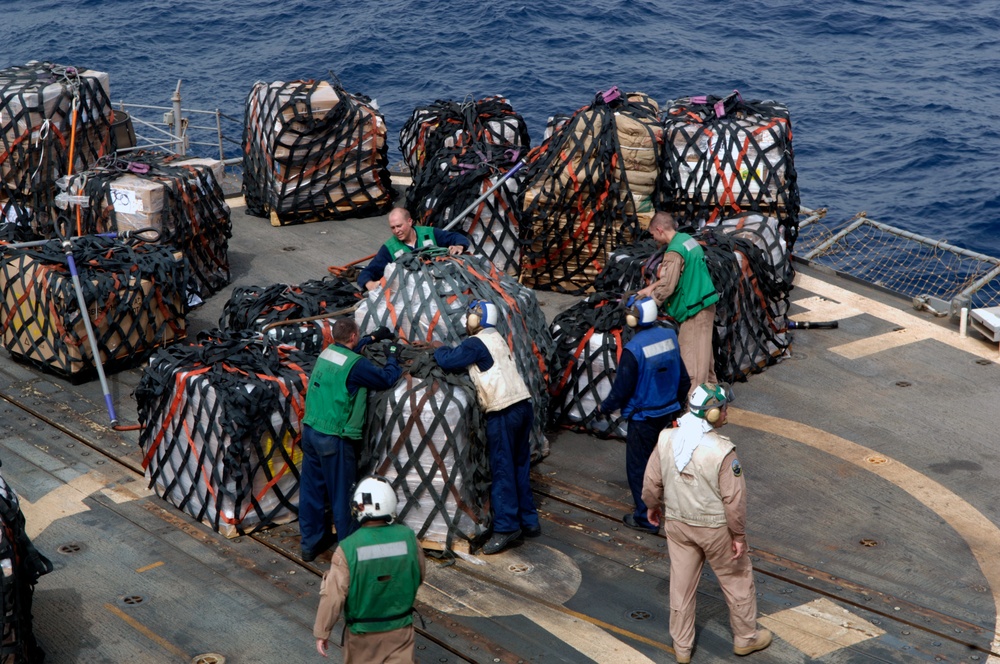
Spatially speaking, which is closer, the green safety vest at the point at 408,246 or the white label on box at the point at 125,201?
the green safety vest at the point at 408,246

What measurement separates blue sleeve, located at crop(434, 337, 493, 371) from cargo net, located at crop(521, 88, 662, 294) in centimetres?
582

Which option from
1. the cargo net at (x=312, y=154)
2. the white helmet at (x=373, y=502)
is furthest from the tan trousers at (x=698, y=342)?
the cargo net at (x=312, y=154)

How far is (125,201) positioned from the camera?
49.6ft

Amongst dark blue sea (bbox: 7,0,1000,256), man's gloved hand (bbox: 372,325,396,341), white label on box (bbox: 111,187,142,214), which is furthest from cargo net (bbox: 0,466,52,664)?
dark blue sea (bbox: 7,0,1000,256)

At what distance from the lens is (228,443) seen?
1007cm

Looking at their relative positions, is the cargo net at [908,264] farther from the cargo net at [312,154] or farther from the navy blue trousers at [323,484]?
the navy blue trousers at [323,484]

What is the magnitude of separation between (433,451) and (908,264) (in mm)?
18119

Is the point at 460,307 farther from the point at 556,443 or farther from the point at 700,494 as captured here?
the point at 700,494

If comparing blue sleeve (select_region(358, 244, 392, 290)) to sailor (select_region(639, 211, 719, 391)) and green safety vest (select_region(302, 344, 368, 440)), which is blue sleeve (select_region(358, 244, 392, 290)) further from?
green safety vest (select_region(302, 344, 368, 440))

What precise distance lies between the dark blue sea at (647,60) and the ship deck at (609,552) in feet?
57.9

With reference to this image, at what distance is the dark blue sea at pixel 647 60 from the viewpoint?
3316 centimetres

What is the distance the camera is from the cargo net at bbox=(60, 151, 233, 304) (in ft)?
49.5

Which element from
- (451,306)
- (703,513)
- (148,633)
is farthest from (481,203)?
(148,633)

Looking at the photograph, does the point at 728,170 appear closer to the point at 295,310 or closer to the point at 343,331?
the point at 295,310
